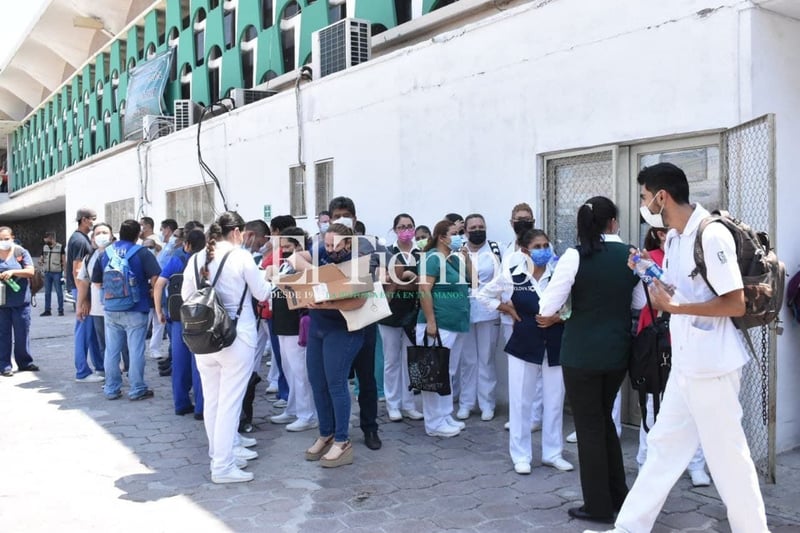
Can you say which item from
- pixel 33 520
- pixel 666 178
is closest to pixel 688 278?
pixel 666 178

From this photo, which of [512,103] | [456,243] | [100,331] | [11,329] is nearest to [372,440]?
[456,243]

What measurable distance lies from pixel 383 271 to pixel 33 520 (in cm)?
276

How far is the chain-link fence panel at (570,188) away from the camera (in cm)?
619

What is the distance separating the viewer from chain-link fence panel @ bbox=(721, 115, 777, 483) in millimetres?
4621

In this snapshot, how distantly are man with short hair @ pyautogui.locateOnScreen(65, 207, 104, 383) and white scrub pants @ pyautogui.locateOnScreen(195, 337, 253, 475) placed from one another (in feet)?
13.3

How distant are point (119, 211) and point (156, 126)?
235 cm

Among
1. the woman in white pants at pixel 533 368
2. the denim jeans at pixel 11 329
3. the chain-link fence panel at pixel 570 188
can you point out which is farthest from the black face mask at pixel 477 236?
the denim jeans at pixel 11 329

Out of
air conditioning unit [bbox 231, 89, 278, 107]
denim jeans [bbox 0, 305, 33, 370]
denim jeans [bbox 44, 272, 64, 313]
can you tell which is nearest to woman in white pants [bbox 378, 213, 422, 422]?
denim jeans [bbox 0, 305, 33, 370]

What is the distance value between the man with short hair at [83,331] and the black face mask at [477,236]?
184 inches

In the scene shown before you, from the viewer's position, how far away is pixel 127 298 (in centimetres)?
724

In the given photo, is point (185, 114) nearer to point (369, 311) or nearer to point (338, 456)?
point (369, 311)

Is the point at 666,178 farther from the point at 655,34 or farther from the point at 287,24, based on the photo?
the point at 287,24

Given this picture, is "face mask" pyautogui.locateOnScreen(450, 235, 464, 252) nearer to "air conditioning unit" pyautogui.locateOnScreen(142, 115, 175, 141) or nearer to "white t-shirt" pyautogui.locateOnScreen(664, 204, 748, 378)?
"white t-shirt" pyautogui.locateOnScreen(664, 204, 748, 378)

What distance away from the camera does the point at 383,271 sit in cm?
535
